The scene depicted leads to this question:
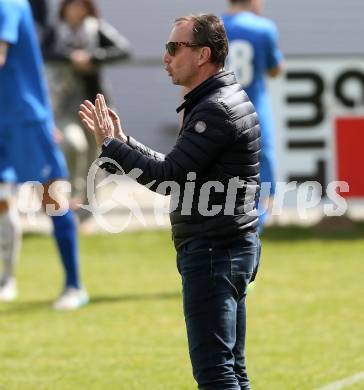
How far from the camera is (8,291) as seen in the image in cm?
971

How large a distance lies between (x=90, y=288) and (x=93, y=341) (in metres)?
2.23

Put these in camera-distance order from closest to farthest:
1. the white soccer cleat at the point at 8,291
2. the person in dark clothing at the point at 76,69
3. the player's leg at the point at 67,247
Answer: the player's leg at the point at 67,247, the white soccer cleat at the point at 8,291, the person in dark clothing at the point at 76,69

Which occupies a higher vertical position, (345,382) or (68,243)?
(68,243)

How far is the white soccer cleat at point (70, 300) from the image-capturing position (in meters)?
9.14

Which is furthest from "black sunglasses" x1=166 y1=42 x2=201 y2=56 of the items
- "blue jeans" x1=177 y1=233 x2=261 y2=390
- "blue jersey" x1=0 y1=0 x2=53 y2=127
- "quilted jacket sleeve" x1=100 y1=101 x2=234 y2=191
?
"blue jersey" x1=0 y1=0 x2=53 y2=127

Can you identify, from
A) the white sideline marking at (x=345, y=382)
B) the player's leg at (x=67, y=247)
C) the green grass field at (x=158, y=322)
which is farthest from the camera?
the player's leg at (x=67, y=247)

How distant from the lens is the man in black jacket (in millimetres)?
5078

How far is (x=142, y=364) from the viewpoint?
730 cm

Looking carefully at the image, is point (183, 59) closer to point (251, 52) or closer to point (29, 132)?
point (29, 132)

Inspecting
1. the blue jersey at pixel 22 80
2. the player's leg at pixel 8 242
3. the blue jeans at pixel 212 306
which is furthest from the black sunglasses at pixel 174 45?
the player's leg at pixel 8 242

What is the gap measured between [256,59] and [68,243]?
1.88 m

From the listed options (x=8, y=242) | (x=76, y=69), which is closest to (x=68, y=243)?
(x=8, y=242)

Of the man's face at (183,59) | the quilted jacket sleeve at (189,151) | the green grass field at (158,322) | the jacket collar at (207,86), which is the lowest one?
the green grass field at (158,322)

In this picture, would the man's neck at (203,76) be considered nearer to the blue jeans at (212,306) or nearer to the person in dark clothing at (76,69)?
the blue jeans at (212,306)
